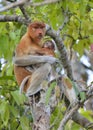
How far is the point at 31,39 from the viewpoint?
392cm

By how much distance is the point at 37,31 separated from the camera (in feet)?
12.0

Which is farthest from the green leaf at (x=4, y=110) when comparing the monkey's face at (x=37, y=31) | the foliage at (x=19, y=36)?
the monkey's face at (x=37, y=31)

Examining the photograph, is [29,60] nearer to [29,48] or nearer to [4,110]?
[29,48]

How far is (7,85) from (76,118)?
584 millimetres

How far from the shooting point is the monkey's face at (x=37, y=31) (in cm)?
338

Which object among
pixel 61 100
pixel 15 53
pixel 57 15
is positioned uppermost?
pixel 57 15

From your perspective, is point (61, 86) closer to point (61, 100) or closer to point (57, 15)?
point (61, 100)

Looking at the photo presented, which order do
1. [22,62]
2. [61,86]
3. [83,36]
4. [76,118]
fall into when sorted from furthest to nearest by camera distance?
[22,62] < [83,36] < [76,118] < [61,86]

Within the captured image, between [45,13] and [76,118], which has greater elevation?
[45,13]

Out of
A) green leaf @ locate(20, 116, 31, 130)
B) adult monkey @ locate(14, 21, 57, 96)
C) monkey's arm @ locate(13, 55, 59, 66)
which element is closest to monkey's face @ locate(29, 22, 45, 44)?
adult monkey @ locate(14, 21, 57, 96)

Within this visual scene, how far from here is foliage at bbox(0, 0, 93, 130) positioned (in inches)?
106

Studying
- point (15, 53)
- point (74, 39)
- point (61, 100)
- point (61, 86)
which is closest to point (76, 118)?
point (61, 100)

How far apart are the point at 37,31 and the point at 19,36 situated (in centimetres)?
43

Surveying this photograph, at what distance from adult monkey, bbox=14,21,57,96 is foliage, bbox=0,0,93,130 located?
0.12 metres
